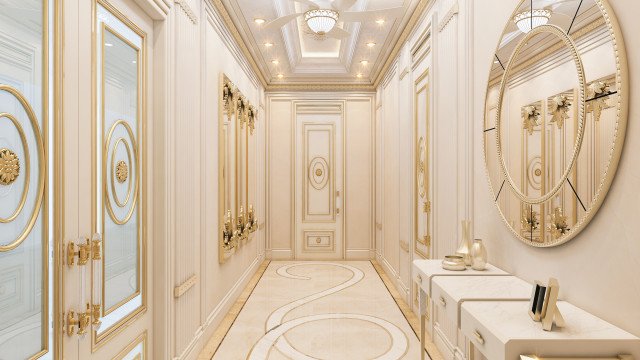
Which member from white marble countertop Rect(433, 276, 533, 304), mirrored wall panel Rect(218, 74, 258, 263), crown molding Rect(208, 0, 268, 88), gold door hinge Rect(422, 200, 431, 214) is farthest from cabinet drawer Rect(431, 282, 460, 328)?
crown molding Rect(208, 0, 268, 88)

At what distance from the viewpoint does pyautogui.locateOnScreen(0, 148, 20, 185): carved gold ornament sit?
1205 mm

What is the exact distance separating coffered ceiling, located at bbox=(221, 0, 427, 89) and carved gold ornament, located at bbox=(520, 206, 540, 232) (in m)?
1.97

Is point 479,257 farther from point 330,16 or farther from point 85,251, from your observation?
point 330,16

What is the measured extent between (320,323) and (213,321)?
93 cm

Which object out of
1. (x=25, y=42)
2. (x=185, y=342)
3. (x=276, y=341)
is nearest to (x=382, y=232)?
(x=276, y=341)

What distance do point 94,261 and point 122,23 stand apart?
115cm

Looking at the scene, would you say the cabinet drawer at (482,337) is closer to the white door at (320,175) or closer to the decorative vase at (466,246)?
the decorative vase at (466,246)

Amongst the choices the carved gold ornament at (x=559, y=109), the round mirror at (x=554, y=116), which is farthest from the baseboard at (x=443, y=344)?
the carved gold ornament at (x=559, y=109)

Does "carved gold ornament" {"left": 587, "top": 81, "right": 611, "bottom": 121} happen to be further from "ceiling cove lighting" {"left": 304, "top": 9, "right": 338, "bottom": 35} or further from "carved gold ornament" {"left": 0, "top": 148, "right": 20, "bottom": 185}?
"ceiling cove lighting" {"left": 304, "top": 9, "right": 338, "bottom": 35}

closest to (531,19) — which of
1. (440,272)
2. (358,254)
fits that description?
(440,272)

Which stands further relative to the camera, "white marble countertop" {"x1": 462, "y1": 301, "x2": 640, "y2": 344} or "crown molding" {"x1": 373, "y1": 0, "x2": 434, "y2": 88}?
"crown molding" {"x1": 373, "y1": 0, "x2": 434, "y2": 88}

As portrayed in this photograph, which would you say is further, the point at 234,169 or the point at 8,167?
the point at 234,169

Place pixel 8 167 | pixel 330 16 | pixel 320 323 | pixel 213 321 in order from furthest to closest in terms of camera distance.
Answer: pixel 320 323
pixel 330 16
pixel 213 321
pixel 8 167

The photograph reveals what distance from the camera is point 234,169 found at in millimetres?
4188
